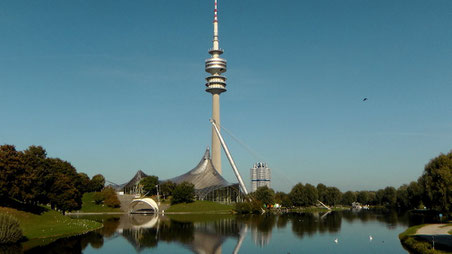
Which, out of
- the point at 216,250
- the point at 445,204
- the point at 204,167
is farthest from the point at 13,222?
the point at 204,167

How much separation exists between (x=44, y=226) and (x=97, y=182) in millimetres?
73353

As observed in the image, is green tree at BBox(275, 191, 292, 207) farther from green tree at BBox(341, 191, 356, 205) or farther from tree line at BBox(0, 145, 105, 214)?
tree line at BBox(0, 145, 105, 214)

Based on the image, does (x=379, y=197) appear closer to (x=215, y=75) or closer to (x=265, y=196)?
(x=265, y=196)

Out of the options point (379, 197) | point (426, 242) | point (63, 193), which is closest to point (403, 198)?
point (379, 197)

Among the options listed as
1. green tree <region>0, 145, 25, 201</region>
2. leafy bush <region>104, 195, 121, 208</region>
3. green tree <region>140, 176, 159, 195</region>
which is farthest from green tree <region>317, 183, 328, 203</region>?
green tree <region>0, 145, 25, 201</region>

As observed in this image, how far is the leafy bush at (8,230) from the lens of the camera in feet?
127

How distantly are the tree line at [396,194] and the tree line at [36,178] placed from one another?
43.5 m

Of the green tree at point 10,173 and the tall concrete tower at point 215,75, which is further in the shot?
the tall concrete tower at point 215,75

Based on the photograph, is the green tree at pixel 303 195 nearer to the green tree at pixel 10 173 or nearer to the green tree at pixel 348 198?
the green tree at pixel 348 198

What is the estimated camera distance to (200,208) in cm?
10181

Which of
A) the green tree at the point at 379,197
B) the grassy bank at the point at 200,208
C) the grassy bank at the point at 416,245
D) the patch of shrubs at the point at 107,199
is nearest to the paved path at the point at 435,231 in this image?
the grassy bank at the point at 416,245

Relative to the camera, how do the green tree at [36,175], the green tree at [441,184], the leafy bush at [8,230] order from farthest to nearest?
1. the green tree at [36,175]
2. the leafy bush at [8,230]
3. the green tree at [441,184]

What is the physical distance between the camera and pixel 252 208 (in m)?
96.8

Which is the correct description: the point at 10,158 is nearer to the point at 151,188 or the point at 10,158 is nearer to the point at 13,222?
the point at 13,222
